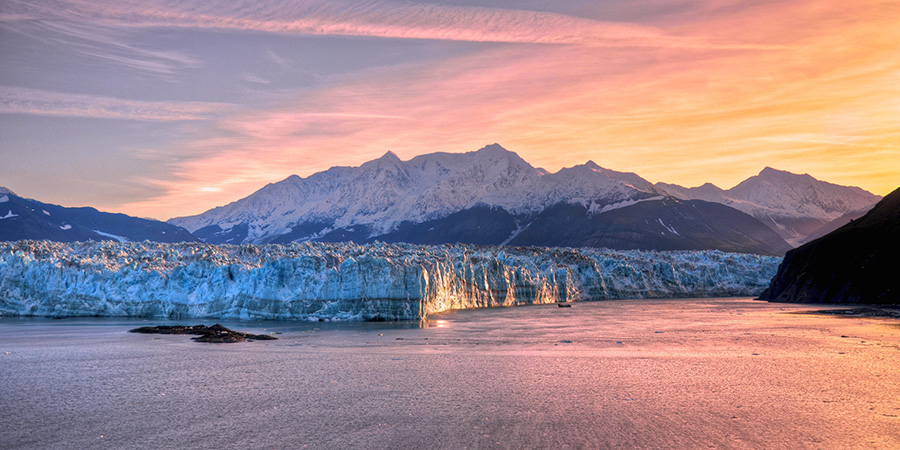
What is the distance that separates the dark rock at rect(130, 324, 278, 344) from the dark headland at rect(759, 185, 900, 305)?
199ft

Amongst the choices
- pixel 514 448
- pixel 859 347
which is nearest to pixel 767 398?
pixel 514 448

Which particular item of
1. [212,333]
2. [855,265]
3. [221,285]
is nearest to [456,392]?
[212,333]

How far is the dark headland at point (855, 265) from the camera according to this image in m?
63.0

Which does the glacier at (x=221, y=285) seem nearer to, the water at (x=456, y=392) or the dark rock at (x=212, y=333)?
the dark rock at (x=212, y=333)

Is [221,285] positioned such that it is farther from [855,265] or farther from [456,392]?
[855,265]

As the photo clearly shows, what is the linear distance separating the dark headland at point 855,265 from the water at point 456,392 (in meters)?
28.9

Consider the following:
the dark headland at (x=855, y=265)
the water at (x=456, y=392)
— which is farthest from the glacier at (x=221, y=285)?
the dark headland at (x=855, y=265)

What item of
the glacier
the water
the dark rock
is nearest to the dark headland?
the water

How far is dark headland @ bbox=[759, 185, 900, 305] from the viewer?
63.0 meters

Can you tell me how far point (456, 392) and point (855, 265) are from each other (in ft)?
212

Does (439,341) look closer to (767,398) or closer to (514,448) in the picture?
(767,398)

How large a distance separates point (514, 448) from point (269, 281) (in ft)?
147

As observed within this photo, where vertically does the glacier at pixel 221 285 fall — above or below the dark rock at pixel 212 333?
above

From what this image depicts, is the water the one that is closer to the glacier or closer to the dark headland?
the glacier
